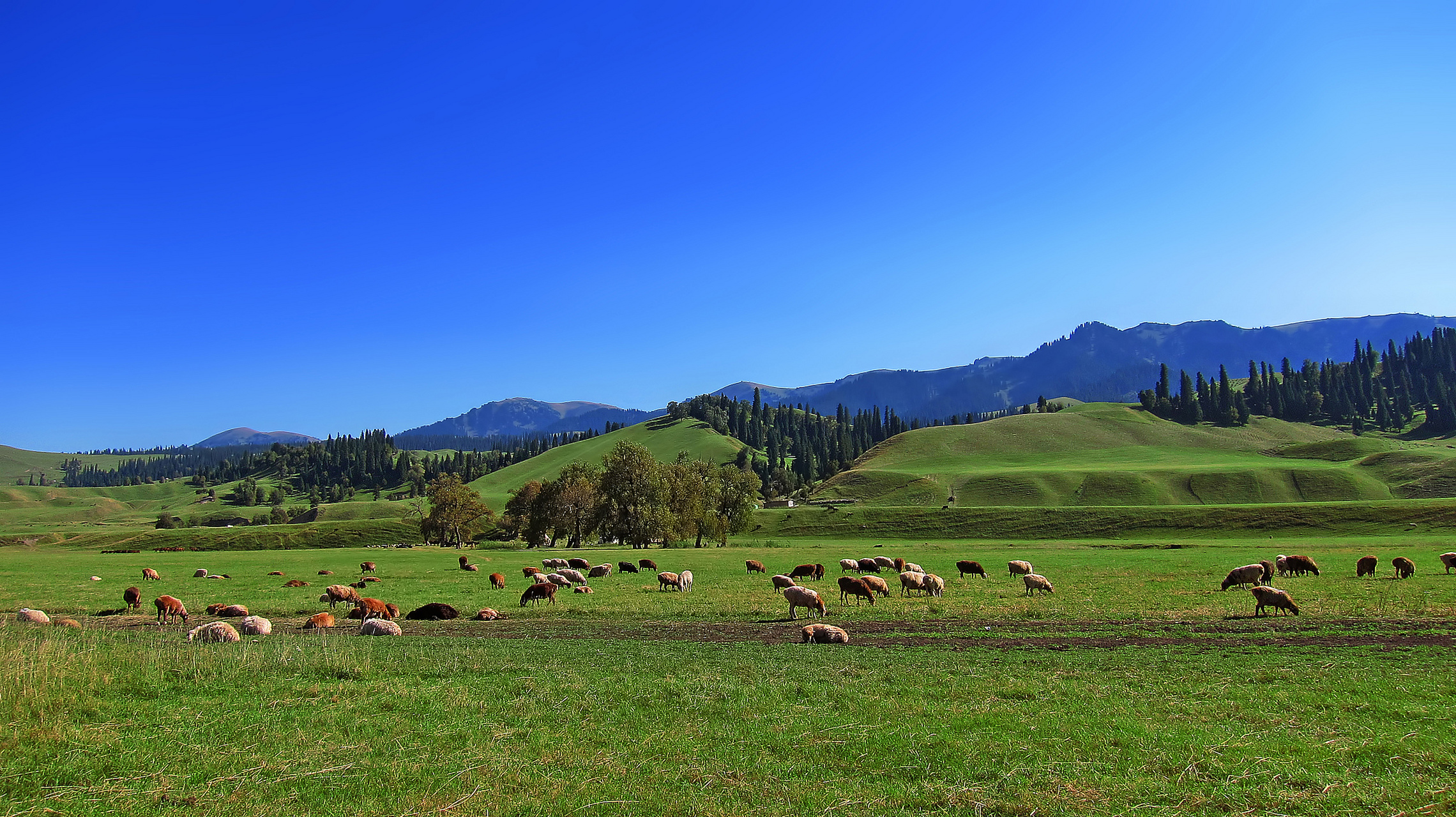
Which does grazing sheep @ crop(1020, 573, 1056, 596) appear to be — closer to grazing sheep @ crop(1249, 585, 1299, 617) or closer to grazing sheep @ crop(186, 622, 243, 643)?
grazing sheep @ crop(1249, 585, 1299, 617)

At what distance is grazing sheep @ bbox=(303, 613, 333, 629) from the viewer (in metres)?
24.0

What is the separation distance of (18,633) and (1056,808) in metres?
24.4

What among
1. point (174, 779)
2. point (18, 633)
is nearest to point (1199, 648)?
point (174, 779)

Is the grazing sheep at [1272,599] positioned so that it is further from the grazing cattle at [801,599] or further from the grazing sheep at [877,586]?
the grazing cattle at [801,599]

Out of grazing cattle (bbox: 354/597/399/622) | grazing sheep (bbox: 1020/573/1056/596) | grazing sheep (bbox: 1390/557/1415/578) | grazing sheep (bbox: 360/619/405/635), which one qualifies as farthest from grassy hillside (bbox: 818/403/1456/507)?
grazing sheep (bbox: 360/619/405/635)

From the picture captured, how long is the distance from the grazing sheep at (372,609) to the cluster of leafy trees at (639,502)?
5257 cm

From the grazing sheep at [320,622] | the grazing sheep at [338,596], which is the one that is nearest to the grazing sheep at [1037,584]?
the grazing sheep at [320,622]

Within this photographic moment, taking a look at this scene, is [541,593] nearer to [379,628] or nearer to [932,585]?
[379,628]

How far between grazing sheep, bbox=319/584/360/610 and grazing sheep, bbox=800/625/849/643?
20936 millimetres

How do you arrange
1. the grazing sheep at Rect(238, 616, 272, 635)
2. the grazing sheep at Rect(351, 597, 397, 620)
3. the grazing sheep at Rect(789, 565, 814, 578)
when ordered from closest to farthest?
the grazing sheep at Rect(238, 616, 272, 635)
the grazing sheep at Rect(351, 597, 397, 620)
the grazing sheep at Rect(789, 565, 814, 578)

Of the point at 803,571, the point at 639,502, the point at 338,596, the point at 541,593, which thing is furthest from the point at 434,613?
the point at 639,502

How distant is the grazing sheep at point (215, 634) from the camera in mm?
19734

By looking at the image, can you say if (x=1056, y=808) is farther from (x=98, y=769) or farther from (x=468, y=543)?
(x=468, y=543)

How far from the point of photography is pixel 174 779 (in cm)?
874
